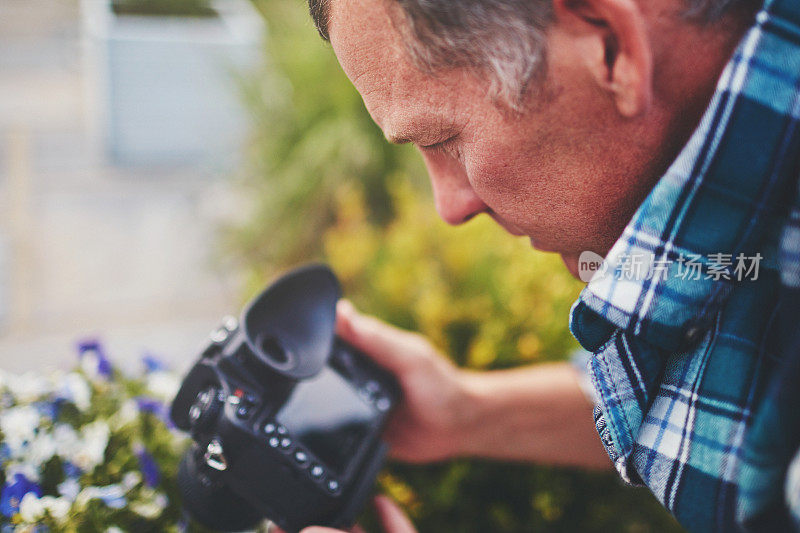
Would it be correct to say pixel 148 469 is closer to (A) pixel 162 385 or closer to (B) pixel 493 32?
(A) pixel 162 385

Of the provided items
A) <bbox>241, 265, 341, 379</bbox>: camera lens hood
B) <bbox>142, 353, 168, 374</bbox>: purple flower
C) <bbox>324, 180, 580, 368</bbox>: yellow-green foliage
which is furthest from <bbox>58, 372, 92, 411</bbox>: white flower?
<bbox>324, 180, 580, 368</bbox>: yellow-green foliage

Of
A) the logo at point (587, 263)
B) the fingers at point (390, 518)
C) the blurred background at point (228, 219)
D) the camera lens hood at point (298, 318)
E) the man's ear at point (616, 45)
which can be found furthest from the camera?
the blurred background at point (228, 219)

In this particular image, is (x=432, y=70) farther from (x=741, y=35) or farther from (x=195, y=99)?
(x=195, y=99)

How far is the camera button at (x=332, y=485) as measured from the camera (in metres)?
0.85

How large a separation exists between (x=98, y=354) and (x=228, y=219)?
148cm

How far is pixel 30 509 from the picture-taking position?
0.82m

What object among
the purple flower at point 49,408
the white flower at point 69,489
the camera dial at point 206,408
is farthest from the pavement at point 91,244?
the camera dial at point 206,408

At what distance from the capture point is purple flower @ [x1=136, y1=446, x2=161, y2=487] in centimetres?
92

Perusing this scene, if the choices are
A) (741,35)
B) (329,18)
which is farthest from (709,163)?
(329,18)

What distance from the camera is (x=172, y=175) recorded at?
307 centimetres

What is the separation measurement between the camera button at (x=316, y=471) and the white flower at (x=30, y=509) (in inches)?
13.4

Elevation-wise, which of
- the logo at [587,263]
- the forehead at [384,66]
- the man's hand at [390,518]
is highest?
the forehead at [384,66]

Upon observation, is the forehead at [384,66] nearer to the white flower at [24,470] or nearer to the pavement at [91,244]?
the white flower at [24,470]

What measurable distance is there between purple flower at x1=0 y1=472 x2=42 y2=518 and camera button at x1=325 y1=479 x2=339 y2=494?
1.23 feet
